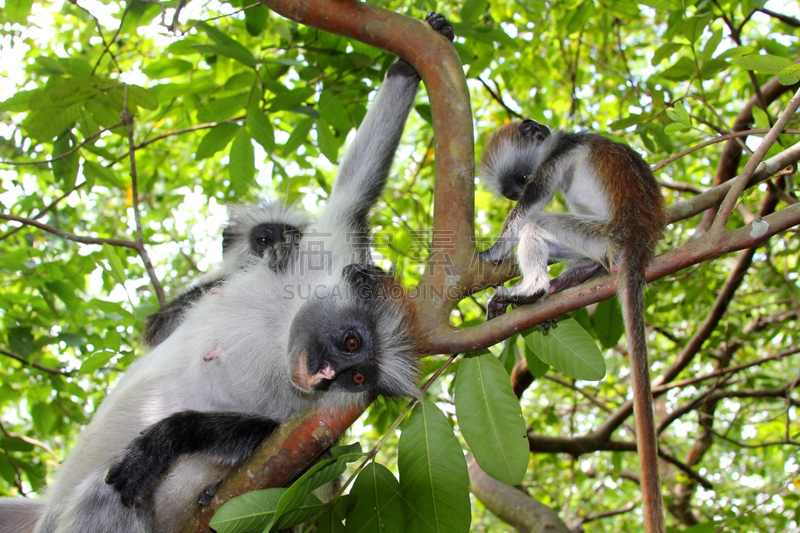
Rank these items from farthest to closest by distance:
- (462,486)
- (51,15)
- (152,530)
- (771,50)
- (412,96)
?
(51,15)
(771,50)
(412,96)
(152,530)
(462,486)

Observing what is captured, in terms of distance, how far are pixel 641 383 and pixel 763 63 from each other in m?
1.20

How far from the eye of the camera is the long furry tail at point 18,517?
2721 millimetres

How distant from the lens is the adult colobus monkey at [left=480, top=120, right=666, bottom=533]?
2.44 m

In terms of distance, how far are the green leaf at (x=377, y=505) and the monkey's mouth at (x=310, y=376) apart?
1.46 ft

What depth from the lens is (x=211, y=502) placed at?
6.26 ft

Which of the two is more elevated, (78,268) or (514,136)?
(514,136)

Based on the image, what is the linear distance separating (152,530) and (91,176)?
6.63 feet

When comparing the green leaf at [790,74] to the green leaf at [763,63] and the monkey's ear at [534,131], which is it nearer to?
the green leaf at [763,63]

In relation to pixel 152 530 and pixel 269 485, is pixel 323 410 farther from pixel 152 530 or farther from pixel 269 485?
pixel 152 530

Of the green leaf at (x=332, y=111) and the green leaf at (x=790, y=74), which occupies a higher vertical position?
the green leaf at (x=332, y=111)

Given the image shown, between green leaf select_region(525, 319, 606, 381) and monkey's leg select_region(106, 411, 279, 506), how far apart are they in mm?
1163

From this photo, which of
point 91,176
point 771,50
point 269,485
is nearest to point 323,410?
point 269,485

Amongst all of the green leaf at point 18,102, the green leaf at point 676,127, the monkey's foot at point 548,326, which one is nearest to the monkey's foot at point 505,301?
the monkey's foot at point 548,326

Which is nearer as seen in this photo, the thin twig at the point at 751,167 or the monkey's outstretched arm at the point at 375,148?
the thin twig at the point at 751,167
